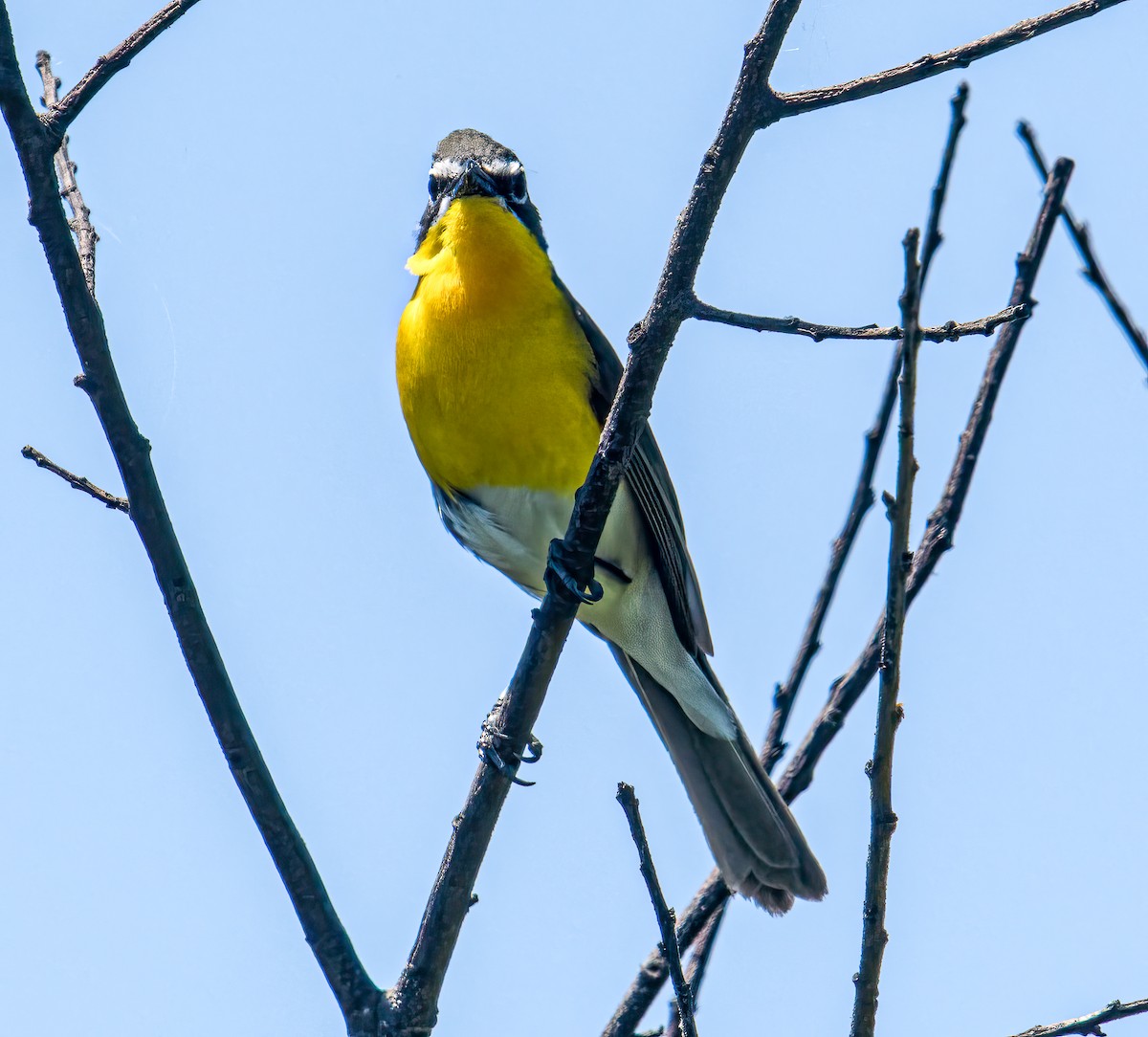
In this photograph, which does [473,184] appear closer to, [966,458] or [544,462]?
[544,462]

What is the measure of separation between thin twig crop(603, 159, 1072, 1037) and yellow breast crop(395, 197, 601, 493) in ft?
4.69

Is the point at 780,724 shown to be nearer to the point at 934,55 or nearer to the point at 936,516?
the point at 936,516

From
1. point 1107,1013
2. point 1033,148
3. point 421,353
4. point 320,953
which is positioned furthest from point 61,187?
point 1107,1013

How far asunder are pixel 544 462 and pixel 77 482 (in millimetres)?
1808

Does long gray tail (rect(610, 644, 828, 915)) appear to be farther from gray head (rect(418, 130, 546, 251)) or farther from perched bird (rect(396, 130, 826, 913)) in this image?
gray head (rect(418, 130, 546, 251))

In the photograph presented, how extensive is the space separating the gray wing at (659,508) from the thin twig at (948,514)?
4.68 feet

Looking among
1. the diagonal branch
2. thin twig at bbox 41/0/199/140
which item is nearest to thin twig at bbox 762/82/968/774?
the diagonal branch

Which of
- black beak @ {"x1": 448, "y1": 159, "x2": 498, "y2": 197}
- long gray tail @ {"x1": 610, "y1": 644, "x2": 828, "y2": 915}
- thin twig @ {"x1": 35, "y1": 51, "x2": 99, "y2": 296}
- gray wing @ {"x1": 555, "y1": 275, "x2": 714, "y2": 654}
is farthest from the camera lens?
black beak @ {"x1": 448, "y1": 159, "x2": 498, "y2": 197}

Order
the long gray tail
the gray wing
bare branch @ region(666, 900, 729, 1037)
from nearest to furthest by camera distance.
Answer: bare branch @ region(666, 900, 729, 1037), the long gray tail, the gray wing

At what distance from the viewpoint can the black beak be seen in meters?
5.32

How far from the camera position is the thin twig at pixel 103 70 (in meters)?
3.03

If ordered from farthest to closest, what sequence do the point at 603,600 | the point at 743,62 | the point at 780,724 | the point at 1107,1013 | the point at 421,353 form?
the point at 603,600, the point at 421,353, the point at 780,724, the point at 743,62, the point at 1107,1013

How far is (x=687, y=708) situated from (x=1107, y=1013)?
3.04 metres

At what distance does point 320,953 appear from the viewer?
3.25m
